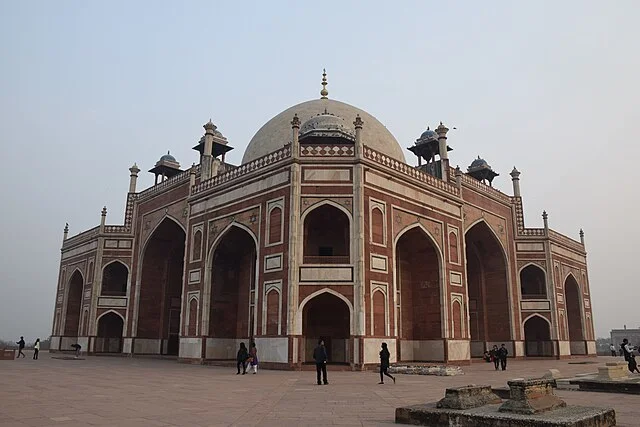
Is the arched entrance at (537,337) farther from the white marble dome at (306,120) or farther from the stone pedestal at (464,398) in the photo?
the stone pedestal at (464,398)

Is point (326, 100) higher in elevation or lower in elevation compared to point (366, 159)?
higher

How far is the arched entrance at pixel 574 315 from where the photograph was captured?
116ft

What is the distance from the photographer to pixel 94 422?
23.5 feet

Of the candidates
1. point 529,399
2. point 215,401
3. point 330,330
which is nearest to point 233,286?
point 330,330

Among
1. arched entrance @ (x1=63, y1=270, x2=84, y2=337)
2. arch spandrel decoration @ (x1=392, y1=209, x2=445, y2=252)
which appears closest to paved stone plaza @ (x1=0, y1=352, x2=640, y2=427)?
arch spandrel decoration @ (x1=392, y1=209, x2=445, y2=252)

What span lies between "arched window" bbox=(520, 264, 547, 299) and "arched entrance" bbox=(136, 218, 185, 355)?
71.7 feet

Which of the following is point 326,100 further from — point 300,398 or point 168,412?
point 168,412

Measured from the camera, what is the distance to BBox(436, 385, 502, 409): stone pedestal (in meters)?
7.00

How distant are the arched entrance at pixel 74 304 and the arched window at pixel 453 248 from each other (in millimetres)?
25684

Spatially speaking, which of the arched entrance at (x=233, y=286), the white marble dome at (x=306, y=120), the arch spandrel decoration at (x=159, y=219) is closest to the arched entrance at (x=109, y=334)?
the arch spandrel decoration at (x=159, y=219)

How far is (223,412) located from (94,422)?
6.45 feet

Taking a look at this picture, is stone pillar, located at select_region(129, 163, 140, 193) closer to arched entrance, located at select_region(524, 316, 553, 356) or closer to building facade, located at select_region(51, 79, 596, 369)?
building facade, located at select_region(51, 79, 596, 369)

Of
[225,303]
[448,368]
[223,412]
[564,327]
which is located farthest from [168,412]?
[564,327]

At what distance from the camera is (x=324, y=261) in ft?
65.8
